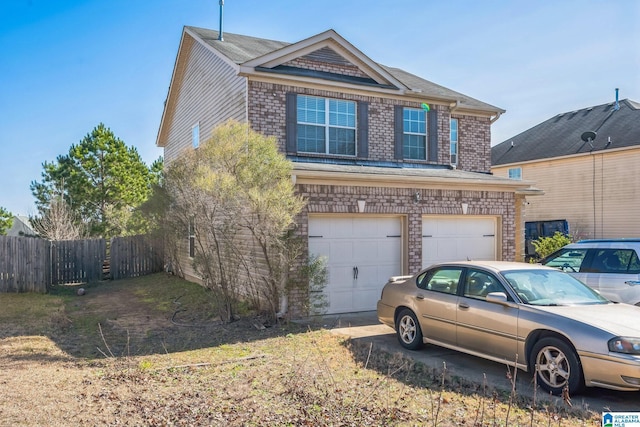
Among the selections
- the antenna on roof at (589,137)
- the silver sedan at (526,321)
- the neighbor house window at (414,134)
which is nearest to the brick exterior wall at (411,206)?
the neighbor house window at (414,134)

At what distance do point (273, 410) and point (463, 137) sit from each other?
1307 cm

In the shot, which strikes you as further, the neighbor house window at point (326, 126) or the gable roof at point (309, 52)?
the neighbor house window at point (326, 126)

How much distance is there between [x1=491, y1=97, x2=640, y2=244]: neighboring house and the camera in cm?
2211

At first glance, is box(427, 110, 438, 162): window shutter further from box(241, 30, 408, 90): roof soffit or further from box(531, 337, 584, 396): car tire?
box(531, 337, 584, 396): car tire

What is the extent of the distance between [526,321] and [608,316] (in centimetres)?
94

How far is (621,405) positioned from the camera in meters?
5.64

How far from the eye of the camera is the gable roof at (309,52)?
12461 millimetres

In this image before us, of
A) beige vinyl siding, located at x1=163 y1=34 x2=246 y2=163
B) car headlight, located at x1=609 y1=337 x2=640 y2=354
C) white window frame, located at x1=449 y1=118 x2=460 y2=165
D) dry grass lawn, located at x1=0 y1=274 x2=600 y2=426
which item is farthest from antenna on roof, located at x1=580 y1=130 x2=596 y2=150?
car headlight, located at x1=609 y1=337 x2=640 y2=354

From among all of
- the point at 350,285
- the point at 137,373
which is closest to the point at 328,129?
the point at 350,285

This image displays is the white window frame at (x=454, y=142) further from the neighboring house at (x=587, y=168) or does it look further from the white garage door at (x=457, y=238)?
the neighboring house at (x=587, y=168)

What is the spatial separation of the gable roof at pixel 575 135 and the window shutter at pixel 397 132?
44.6 ft

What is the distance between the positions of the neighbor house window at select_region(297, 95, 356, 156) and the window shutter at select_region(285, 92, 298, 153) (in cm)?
19

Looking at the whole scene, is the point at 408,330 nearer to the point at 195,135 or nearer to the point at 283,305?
the point at 283,305

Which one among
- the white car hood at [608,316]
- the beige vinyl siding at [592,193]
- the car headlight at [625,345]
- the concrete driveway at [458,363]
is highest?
the beige vinyl siding at [592,193]
